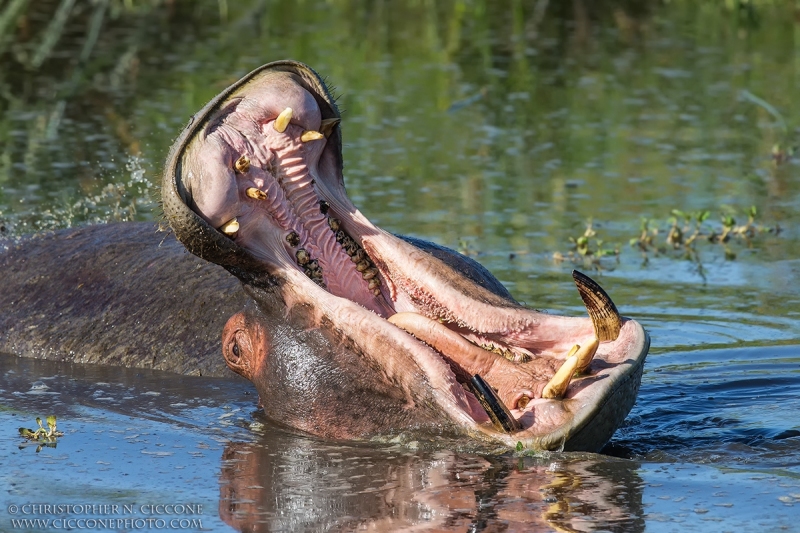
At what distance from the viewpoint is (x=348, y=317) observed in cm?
462

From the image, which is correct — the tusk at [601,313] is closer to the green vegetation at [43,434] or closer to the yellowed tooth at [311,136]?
the yellowed tooth at [311,136]

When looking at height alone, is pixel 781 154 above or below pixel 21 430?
above

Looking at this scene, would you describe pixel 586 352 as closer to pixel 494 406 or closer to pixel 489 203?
pixel 494 406

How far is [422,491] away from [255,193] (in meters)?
1.13

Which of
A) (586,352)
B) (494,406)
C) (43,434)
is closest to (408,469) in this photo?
(494,406)

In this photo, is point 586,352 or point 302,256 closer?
point 586,352

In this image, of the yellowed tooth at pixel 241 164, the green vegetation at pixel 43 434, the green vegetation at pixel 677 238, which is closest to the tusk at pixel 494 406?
the yellowed tooth at pixel 241 164

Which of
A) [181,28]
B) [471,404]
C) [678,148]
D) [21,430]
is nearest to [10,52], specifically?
[181,28]

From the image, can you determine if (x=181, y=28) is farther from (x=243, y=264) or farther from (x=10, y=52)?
(x=243, y=264)

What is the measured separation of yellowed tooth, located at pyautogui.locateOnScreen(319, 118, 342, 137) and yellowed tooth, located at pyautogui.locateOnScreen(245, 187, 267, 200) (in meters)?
0.35

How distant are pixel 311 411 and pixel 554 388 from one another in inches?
36.6

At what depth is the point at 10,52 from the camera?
50.7ft

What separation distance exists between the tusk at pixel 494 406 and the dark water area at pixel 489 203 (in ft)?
0.68

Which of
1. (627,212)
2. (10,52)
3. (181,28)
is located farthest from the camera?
(181,28)
